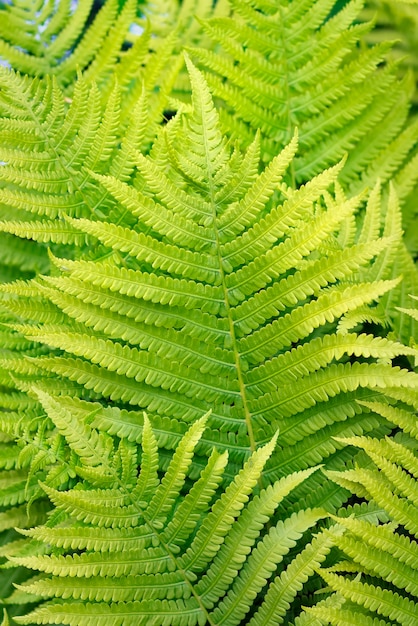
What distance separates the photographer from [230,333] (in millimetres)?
908

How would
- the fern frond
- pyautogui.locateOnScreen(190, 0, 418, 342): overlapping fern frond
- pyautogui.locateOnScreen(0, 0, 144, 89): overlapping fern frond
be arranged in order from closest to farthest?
the fern frond
pyautogui.locateOnScreen(190, 0, 418, 342): overlapping fern frond
pyautogui.locateOnScreen(0, 0, 144, 89): overlapping fern frond

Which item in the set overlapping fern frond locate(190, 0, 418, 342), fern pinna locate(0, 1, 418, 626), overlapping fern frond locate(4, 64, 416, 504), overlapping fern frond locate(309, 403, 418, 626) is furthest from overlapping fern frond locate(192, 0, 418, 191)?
overlapping fern frond locate(309, 403, 418, 626)

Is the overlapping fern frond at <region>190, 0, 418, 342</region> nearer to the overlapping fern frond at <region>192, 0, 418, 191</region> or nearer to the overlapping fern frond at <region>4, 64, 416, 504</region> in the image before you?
the overlapping fern frond at <region>192, 0, 418, 191</region>

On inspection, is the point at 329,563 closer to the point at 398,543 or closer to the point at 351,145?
the point at 398,543

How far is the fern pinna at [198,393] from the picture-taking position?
0.79 metres

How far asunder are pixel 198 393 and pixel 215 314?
0.11m

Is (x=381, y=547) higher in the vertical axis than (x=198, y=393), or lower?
lower

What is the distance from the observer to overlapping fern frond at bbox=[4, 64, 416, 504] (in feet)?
2.80

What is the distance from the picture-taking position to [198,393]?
2.94ft

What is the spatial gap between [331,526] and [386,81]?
2.78ft

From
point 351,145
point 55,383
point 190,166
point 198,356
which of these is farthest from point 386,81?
point 55,383

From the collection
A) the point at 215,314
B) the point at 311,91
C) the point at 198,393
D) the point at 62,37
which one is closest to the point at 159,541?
the point at 198,393

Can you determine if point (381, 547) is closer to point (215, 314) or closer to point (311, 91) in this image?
point (215, 314)

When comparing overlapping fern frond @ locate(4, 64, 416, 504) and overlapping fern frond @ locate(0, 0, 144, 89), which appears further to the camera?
overlapping fern frond @ locate(0, 0, 144, 89)
